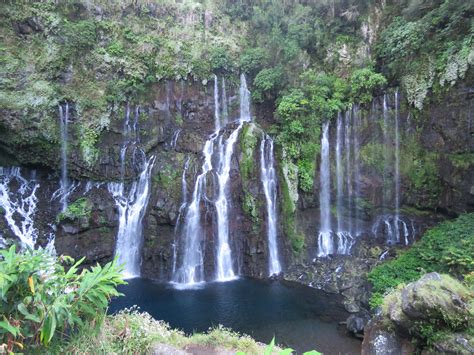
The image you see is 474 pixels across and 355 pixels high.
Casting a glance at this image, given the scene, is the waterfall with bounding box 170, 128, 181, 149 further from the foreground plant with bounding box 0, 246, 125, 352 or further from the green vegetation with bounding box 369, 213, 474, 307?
the foreground plant with bounding box 0, 246, 125, 352

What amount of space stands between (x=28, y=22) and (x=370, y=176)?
67.0ft

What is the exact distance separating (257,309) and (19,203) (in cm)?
1250

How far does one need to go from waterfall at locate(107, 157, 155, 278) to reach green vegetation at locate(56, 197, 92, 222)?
53.7 inches

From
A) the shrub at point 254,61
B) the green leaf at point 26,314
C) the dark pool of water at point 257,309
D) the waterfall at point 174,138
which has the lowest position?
the dark pool of water at point 257,309

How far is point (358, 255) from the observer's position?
55.1 ft

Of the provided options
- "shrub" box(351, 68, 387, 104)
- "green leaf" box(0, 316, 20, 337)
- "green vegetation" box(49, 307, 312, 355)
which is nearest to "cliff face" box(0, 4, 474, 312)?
"shrub" box(351, 68, 387, 104)

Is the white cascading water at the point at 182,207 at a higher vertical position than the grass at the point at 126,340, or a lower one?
higher

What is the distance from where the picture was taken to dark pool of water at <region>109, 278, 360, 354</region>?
11.2 metres

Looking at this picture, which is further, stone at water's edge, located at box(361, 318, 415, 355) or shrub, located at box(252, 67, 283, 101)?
shrub, located at box(252, 67, 283, 101)

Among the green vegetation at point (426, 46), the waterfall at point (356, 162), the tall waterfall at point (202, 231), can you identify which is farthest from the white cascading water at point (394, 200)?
the tall waterfall at point (202, 231)

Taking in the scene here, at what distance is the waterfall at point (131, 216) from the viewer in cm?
1706

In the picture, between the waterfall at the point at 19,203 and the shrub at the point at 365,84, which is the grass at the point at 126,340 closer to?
the waterfall at the point at 19,203

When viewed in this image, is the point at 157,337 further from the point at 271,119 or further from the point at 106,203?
the point at 271,119

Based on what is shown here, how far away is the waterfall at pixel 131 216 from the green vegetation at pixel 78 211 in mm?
1363
